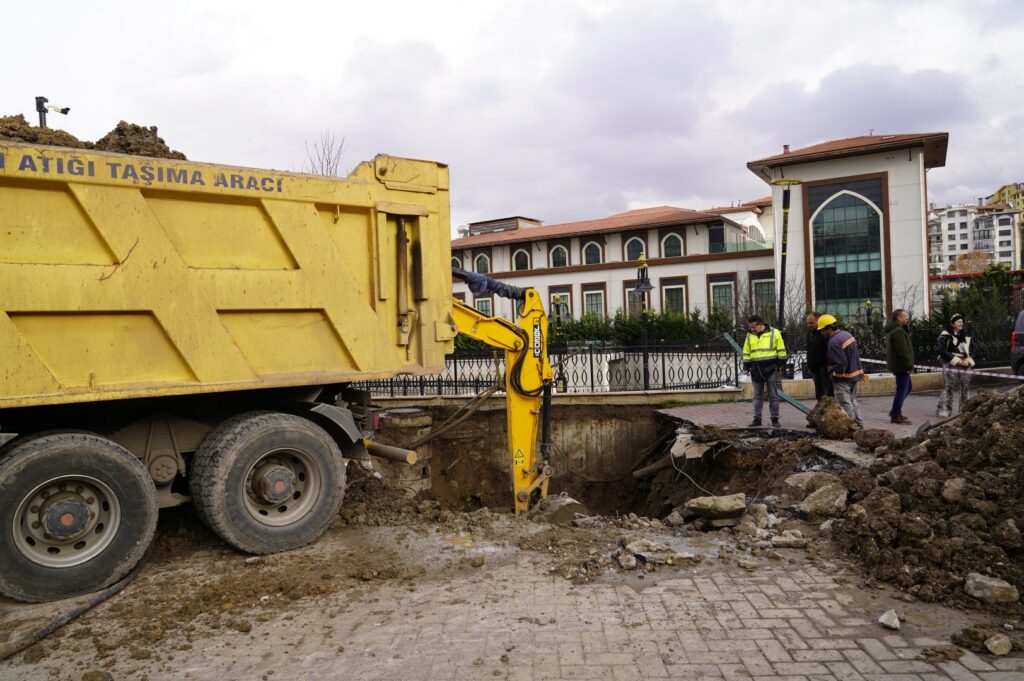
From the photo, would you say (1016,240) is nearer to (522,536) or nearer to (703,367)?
(703,367)

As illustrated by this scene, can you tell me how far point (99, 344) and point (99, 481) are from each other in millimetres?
879

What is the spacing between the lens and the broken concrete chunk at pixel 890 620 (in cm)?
386

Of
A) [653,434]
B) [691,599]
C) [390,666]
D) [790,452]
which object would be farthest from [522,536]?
[653,434]

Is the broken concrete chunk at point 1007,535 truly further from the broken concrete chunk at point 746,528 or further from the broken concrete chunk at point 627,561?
the broken concrete chunk at point 627,561

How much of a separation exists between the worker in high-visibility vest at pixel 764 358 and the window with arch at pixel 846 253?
2688cm

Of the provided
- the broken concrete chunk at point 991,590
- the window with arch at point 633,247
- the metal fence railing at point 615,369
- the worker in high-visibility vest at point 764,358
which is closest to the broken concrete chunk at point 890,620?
the broken concrete chunk at point 991,590

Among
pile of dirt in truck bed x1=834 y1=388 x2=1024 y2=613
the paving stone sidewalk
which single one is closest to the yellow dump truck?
the paving stone sidewalk

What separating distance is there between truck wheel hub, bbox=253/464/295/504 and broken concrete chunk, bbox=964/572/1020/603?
456 cm

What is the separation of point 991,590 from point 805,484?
2345mm

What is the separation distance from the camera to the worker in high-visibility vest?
31.0 ft

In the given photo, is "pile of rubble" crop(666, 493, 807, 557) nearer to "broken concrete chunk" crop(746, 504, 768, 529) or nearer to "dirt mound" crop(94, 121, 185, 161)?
"broken concrete chunk" crop(746, 504, 768, 529)

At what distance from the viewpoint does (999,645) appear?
11.6 ft

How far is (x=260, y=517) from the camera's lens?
5.22 meters

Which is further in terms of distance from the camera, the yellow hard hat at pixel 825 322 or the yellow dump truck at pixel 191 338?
the yellow hard hat at pixel 825 322
